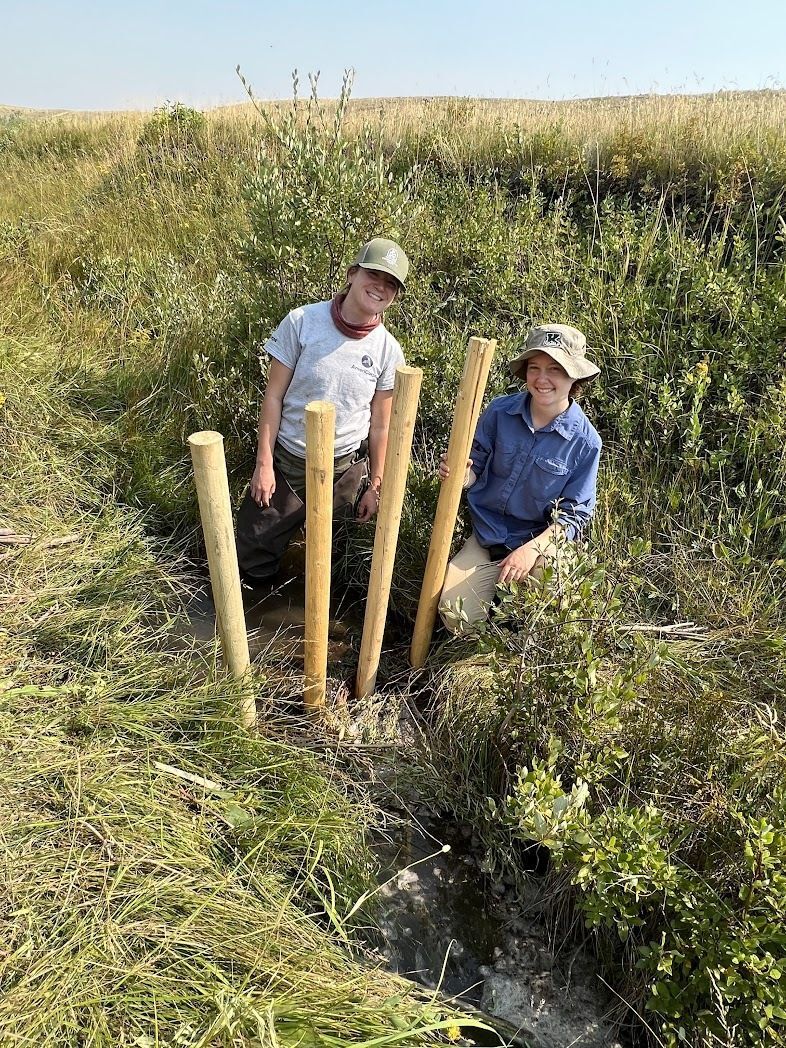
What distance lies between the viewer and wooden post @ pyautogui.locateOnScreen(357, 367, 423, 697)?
2482 mm

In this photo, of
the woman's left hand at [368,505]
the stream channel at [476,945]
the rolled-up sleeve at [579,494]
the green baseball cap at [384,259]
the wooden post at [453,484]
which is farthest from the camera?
the woman's left hand at [368,505]

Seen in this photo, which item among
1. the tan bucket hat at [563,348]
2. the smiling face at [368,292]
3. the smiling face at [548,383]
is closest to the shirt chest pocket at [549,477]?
the smiling face at [548,383]

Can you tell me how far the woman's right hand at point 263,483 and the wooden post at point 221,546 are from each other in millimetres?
974

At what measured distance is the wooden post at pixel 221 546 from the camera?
209cm

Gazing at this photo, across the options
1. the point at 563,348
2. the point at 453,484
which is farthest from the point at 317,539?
the point at 563,348

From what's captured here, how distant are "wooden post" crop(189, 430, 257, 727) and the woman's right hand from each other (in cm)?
97

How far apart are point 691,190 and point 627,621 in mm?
4609

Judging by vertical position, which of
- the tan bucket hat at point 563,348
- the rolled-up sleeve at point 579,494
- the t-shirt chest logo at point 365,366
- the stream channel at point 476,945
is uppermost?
the tan bucket hat at point 563,348

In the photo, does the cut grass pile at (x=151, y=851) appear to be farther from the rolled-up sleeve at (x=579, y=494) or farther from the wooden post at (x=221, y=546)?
the rolled-up sleeve at (x=579, y=494)

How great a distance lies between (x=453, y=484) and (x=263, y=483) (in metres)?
1.12

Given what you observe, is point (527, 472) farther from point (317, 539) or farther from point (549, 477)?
point (317, 539)

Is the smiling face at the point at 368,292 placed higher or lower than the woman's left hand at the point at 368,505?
higher

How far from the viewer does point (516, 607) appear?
8.70 feet

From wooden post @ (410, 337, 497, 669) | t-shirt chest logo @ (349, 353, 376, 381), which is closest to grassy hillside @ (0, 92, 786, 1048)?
wooden post @ (410, 337, 497, 669)
